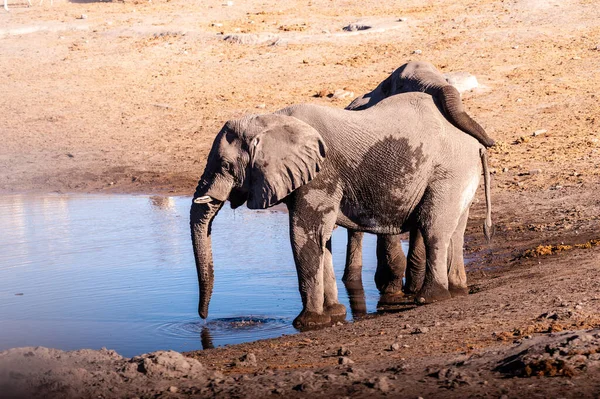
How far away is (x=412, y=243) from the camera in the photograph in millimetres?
9086

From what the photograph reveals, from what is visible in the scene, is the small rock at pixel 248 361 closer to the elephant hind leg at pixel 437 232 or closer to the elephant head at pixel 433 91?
the elephant hind leg at pixel 437 232

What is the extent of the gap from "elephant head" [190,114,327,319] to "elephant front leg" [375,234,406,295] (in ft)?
5.54

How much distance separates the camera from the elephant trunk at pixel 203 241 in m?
8.06

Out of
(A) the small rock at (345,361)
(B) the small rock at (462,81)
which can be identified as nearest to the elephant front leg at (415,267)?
(A) the small rock at (345,361)

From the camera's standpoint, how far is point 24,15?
25000 millimetres

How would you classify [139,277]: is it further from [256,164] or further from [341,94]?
[341,94]

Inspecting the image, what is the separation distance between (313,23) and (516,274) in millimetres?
13425

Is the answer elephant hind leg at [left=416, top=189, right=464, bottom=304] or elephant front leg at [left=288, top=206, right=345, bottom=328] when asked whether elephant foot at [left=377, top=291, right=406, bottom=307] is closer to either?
elephant hind leg at [left=416, top=189, right=464, bottom=304]

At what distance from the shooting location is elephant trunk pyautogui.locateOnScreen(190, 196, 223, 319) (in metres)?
8.06

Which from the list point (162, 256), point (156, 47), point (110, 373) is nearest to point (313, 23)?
point (156, 47)

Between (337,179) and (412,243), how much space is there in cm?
122

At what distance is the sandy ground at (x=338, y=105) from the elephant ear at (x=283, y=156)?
1.12 m

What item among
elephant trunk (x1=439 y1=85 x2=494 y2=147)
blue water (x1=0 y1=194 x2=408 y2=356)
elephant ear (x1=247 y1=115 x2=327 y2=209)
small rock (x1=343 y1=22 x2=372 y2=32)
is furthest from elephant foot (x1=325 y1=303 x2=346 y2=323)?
small rock (x1=343 y1=22 x2=372 y2=32)

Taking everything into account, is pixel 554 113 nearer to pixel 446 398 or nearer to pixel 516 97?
pixel 516 97
